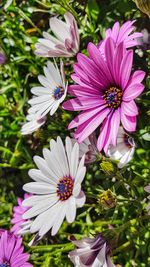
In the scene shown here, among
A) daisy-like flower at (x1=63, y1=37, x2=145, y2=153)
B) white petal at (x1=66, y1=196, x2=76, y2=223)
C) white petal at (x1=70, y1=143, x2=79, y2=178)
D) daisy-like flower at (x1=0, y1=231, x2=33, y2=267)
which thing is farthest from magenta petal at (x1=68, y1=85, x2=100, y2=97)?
daisy-like flower at (x1=0, y1=231, x2=33, y2=267)

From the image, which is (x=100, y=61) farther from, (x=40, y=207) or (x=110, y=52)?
(x=40, y=207)

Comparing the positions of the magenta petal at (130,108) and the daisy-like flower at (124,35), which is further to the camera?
the daisy-like flower at (124,35)

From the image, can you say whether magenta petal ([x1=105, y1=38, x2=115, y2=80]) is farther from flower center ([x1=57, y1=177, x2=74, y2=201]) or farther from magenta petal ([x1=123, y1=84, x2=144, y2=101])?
flower center ([x1=57, y1=177, x2=74, y2=201])

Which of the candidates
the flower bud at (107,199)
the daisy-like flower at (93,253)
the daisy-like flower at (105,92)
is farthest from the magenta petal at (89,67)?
the daisy-like flower at (93,253)

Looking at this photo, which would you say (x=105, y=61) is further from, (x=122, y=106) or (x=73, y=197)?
(x=73, y=197)

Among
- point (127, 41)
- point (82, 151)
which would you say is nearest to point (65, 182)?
point (82, 151)

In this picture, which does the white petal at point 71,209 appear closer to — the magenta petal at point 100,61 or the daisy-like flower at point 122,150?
the daisy-like flower at point 122,150
